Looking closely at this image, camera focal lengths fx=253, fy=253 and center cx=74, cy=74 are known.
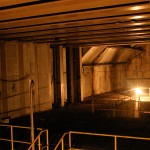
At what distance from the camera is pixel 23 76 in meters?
13.9

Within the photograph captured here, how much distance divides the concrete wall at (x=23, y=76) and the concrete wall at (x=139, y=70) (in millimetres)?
13740

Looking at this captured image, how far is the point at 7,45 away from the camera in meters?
13.0

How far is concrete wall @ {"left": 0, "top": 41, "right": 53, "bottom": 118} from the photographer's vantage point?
1279 centimetres

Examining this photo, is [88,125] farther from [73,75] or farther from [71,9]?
[73,75]

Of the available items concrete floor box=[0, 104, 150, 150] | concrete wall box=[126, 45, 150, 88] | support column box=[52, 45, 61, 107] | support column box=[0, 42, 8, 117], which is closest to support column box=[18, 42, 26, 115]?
concrete floor box=[0, 104, 150, 150]

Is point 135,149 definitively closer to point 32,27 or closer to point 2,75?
point 32,27

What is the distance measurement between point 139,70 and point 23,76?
658 inches

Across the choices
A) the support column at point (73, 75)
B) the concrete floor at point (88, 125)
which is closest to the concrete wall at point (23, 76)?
the concrete floor at point (88, 125)

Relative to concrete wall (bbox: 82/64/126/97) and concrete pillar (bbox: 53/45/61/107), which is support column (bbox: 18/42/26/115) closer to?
concrete pillar (bbox: 53/45/61/107)

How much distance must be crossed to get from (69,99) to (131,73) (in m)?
12.1

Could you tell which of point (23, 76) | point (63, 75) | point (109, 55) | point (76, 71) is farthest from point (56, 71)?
point (109, 55)

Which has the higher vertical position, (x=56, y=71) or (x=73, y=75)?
(x=56, y=71)

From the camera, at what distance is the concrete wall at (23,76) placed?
42.0 feet

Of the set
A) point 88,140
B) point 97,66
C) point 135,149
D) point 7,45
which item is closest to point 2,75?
point 7,45
